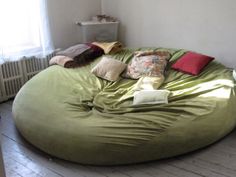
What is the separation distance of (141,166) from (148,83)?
0.98 metres

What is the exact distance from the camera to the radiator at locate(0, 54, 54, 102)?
3523mm

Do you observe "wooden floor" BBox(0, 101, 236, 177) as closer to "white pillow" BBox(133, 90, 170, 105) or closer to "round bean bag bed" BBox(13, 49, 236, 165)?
"round bean bag bed" BBox(13, 49, 236, 165)

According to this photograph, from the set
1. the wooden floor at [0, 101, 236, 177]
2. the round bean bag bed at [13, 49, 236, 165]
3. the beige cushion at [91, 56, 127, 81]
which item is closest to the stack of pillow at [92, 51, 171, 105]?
the beige cushion at [91, 56, 127, 81]

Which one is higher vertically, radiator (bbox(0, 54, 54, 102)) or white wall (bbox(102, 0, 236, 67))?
white wall (bbox(102, 0, 236, 67))

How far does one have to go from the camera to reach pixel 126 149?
2150 millimetres

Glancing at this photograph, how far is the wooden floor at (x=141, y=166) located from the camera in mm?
2139

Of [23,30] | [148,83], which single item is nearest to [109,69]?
[148,83]

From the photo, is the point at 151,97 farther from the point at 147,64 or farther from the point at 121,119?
the point at 147,64

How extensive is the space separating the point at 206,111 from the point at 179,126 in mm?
316

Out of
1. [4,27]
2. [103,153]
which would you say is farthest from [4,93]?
[103,153]

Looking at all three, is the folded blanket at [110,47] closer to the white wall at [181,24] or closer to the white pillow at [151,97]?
the white wall at [181,24]

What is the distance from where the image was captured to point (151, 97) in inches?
101

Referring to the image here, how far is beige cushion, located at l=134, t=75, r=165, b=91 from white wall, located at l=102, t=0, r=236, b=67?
0.78m

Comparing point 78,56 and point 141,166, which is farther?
point 78,56
